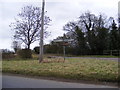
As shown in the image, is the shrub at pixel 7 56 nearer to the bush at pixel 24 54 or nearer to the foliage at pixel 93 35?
the bush at pixel 24 54

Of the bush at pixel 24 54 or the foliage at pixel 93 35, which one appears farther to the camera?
the foliage at pixel 93 35

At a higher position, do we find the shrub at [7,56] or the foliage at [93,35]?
the foliage at [93,35]

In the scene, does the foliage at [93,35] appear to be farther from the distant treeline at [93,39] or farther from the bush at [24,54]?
the bush at [24,54]

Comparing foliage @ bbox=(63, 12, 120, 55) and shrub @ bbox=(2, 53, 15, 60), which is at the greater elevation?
foliage @ bbox=(63, 12, 120, 55)

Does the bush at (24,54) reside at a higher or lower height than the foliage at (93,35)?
lower

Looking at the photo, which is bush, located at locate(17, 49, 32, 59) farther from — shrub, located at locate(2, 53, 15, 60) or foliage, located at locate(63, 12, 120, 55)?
foliage, located at locate(63, 12, 120, 55)

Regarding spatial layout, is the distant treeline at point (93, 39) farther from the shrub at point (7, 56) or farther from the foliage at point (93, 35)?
the shrub at point (7, 56)

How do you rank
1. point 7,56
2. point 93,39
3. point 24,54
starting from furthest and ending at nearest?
point 93,39, point 7,56, point 24,54

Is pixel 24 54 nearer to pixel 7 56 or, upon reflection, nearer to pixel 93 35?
pixel 7 56

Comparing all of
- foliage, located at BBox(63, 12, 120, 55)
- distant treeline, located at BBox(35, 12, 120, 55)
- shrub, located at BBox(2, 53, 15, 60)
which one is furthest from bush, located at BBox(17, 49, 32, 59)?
foliage, located at BBox(63, 12, 120, 55)

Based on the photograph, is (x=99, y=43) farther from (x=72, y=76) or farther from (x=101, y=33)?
(x=72, y=76)

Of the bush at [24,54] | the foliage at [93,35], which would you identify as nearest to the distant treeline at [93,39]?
the foliage at [93,35]

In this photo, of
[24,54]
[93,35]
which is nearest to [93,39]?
[93,35]

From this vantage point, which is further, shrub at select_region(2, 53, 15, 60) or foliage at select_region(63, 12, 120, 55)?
foliage at select_region(63, 12, 120, 55)
